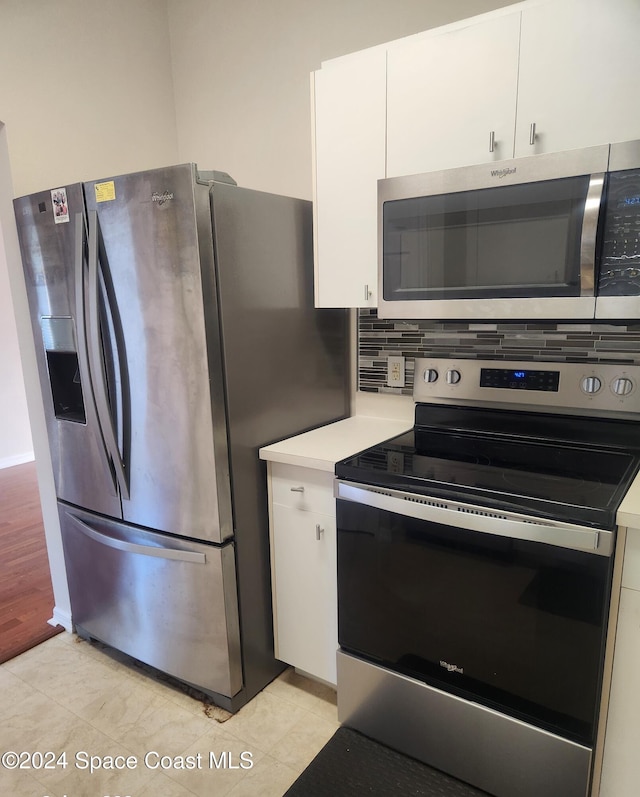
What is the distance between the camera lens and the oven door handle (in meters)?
1.19

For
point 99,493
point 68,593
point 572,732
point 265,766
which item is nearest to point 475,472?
point 572,732

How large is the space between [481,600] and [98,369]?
138cm

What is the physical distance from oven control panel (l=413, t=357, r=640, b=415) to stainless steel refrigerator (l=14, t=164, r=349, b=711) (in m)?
0.45

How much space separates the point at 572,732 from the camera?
131 cm

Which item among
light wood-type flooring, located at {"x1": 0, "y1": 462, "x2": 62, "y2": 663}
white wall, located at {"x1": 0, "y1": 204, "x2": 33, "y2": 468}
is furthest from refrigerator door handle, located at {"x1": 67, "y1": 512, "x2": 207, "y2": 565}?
white wall, located at {"x1": 0, "y1": 204, "x2": 33, "y2": 468}

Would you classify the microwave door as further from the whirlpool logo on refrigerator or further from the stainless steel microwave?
the whirlpool logo on refrigerator

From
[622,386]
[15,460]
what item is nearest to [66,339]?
[622,386]

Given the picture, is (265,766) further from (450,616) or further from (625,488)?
(625,488)

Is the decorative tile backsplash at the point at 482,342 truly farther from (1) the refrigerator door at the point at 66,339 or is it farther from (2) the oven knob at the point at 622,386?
(1) the refrigerator door at the point at 66,339

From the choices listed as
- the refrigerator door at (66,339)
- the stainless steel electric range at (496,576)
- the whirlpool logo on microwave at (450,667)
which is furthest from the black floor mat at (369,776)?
the refrigerator door at (66,339)

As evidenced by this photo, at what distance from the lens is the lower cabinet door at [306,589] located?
1.77 metres

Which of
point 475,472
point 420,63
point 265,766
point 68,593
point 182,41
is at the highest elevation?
point 182,41

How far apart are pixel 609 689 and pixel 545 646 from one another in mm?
168

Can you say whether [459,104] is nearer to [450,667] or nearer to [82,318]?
[82,318]
